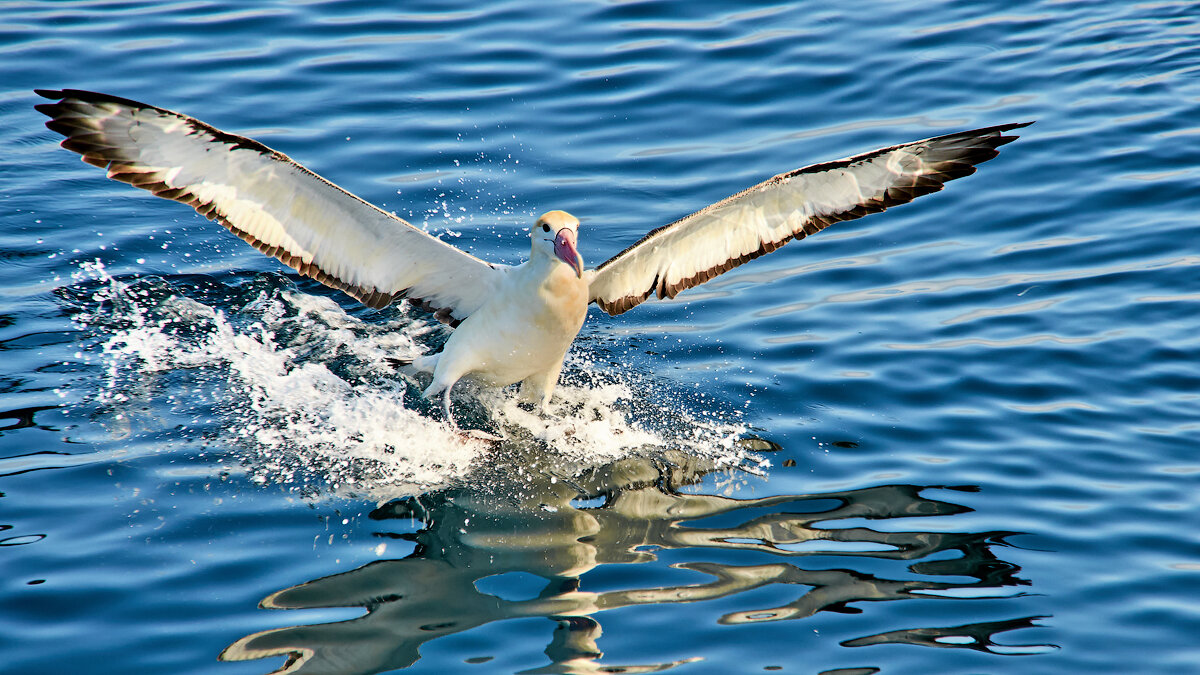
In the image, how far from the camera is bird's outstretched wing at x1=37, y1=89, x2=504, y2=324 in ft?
22.2

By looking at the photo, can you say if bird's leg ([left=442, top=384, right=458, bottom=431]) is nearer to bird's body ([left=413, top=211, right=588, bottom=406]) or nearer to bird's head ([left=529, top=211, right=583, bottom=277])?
bird's body ([left=413, top=211, right=588, bottom=406])

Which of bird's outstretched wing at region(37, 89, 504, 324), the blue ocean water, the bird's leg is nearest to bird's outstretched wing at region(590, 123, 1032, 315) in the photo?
the blue ocean water

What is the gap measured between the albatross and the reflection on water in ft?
3.64

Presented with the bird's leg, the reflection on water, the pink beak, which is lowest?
the reflection on water

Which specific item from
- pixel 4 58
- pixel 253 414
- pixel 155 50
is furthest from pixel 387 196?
pixel 4 58

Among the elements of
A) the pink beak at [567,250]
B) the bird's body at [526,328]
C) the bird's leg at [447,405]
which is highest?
the pink beak at [567,250]

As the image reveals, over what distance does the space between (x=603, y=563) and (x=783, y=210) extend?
3048 mm

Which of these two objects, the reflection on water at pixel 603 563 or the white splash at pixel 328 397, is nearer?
the reflection on water at pixel 603 563

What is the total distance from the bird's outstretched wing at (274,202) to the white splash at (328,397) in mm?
658

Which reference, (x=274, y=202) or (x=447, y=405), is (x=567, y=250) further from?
(x=274, y=202)

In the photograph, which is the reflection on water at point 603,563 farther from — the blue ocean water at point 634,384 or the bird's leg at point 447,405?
the bird's leg at point 447,405

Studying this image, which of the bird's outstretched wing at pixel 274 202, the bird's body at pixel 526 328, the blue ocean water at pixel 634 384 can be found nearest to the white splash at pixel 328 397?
the blue ocean water at pixel 634 384

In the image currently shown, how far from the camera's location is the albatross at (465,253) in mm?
6910

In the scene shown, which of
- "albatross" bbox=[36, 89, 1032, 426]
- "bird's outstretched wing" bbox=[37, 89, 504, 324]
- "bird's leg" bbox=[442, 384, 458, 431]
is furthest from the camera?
→ "bird's leg" bbox=[442, 384, 458, 431]
